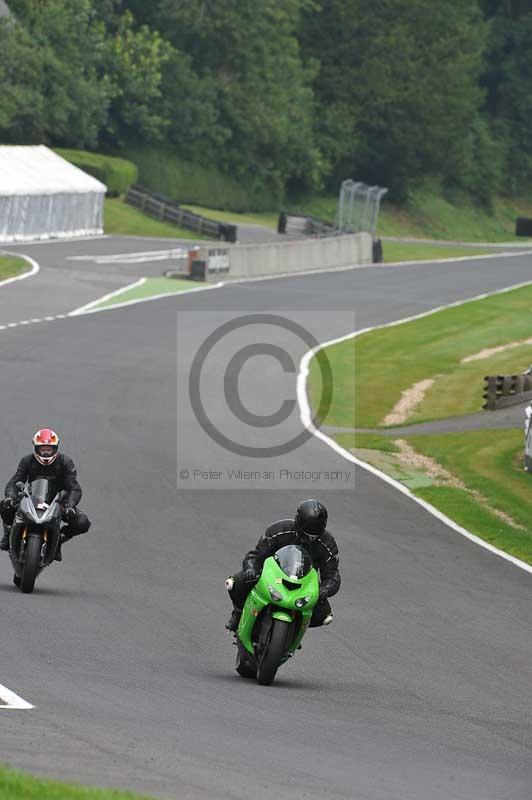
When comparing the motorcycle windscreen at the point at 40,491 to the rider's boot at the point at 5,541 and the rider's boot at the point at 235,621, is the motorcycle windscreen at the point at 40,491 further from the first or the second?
the rider's boot at the point at 235,621

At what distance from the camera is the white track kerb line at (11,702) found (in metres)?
10.8

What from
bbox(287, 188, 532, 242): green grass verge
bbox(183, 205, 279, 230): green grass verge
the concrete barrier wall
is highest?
the concrete barrier wall

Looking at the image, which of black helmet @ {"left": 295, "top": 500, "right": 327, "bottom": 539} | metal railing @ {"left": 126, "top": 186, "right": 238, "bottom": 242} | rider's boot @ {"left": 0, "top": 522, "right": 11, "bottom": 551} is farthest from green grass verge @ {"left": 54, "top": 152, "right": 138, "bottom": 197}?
black helmet @ {"left": 295, "top": 500, "right": 327, "bottom": 539}

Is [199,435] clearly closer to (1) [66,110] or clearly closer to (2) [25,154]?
Result: (2) [25,154]

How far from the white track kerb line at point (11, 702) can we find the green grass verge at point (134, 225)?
217 feet

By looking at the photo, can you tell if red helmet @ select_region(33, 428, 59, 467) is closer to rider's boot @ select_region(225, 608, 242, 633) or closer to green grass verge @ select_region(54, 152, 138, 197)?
rider's boot @ select_region(225, 608, 242, 633)

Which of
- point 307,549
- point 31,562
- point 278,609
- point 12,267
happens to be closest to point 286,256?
point 12,267

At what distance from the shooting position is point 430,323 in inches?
2035

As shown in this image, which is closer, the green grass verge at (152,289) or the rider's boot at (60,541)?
the rider's boot at (60,541)

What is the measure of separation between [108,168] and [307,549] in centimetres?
7138

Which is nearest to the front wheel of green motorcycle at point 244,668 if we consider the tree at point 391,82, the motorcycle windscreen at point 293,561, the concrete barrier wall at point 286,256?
the motorcycle windscreen at point 293,561

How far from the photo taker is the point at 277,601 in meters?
12.6

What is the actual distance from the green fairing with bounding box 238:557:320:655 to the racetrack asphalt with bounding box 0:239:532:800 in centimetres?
46

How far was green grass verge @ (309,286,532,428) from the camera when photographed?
3591 cm
